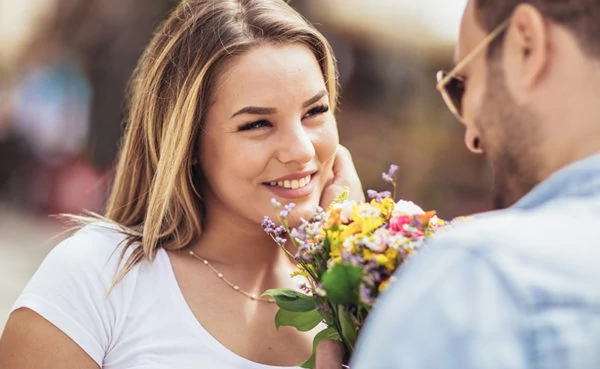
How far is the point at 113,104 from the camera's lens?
32.3 ft

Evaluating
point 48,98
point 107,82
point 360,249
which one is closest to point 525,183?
point 360,249

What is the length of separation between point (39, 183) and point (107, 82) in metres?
1.76

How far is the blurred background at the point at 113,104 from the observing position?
765cm

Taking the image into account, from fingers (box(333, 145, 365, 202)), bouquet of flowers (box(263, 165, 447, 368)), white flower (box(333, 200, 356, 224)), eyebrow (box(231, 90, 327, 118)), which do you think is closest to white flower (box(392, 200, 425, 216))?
bouquet of flowers (box(263, 165, 447, 368))

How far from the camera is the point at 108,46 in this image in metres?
10.1

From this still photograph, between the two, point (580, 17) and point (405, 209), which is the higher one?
point (580, 17)

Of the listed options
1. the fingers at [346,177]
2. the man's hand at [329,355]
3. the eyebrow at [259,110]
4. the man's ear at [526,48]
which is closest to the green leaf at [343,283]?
the man's hand at [329,355]

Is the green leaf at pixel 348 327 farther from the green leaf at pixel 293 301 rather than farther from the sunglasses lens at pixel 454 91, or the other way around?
the sunglasses lens at pixel 454 91

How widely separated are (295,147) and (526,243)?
1519 millimetres

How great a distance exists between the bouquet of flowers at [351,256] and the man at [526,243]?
0.52 m

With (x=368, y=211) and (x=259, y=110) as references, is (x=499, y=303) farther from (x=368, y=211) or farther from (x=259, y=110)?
(x=259, y=110)

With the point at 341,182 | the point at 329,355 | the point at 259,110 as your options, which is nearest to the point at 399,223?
the point at 329,355

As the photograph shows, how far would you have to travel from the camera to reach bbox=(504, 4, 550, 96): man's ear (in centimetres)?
131

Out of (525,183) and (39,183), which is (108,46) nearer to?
(39,183)
